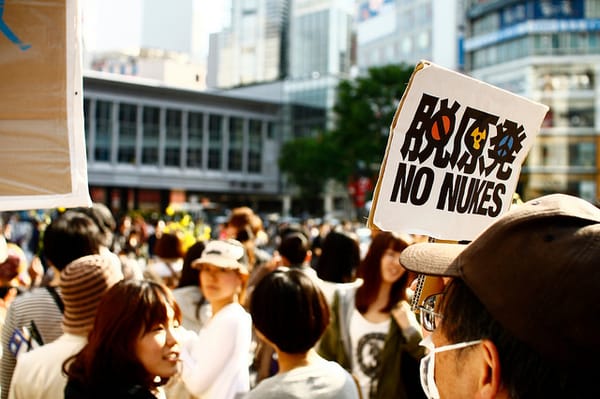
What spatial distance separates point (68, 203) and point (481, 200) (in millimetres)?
1227

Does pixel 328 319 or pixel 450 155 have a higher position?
pixel 450 155

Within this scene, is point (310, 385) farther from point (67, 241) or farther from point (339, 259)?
point (339, 259)

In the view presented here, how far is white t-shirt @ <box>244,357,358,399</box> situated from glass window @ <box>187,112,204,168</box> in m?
55.5

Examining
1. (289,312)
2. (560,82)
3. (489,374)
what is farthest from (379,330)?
(560,82)

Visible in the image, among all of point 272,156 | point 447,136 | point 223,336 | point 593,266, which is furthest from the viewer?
point 272,156

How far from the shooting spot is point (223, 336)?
3.07 metres

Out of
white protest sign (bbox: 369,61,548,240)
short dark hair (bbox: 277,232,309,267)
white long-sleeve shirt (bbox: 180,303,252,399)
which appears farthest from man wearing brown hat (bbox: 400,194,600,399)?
short dark hair (bbox: 277,232,309,267)

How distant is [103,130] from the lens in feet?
171

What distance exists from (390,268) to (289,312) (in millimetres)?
1342

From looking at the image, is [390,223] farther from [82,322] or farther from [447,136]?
[82,322]

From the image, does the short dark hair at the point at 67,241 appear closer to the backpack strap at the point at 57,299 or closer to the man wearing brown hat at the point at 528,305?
the backpack strap at the point at 57,299

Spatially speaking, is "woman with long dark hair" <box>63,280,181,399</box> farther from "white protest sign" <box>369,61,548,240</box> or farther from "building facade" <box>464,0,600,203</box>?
"building facade" <box>464,0,600,203</box>

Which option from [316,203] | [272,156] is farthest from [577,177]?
[272,156]

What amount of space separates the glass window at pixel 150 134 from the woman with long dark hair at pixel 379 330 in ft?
172
